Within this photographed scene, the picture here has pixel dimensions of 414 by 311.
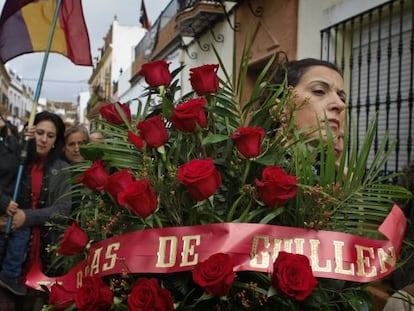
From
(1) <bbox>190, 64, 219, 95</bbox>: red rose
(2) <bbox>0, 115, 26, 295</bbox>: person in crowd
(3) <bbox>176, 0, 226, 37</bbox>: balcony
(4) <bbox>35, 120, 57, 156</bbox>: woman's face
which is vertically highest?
(3) <bbox>176, 0, 226, 37</bbox>: balcony

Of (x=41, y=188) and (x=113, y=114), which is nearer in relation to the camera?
(x=113, y=114)

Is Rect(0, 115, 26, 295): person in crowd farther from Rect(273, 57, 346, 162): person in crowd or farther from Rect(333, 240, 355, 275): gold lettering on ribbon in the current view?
Rect(333, 240, 355, 275): gold lettering on ribbon

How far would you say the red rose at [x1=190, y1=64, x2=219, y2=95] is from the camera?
3.98ft

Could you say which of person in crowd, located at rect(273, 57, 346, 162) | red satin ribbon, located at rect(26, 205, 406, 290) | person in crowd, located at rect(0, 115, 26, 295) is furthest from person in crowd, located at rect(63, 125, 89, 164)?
red satin ribbon, located at rect(26, 205, 406, 290)

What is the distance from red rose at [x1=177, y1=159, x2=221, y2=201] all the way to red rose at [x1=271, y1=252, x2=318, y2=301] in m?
0.19

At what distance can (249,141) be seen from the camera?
109cm

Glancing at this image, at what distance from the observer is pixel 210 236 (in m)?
1.06

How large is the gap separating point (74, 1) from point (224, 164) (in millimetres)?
2923

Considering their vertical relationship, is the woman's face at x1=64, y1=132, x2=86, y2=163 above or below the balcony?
below

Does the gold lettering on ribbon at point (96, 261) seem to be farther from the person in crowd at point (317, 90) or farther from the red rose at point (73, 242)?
the person in crowd at point (317, 90)

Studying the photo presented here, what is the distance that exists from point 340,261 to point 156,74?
2.05 ft

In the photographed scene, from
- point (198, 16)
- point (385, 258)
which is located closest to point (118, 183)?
point (385, 258)

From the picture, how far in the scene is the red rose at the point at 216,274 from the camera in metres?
0.97

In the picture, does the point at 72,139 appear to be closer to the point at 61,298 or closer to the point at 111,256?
the point at 61,298
